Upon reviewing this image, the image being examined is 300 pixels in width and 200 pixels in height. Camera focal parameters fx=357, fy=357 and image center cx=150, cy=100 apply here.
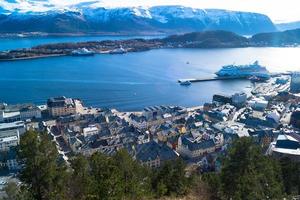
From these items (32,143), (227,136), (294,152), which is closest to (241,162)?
(32,143)

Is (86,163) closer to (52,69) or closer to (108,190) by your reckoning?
(108,190)

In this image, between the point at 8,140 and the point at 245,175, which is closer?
the point at 245,175

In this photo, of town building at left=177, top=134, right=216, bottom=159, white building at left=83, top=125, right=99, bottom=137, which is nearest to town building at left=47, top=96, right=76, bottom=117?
white building at left=83, top=125, right=99, bottom=137

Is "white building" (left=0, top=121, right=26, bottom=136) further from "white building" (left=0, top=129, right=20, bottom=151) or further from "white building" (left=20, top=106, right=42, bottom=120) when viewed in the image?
"white building" (left=20, top=106, right=42, bottom=120)

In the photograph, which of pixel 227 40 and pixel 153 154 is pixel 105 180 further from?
pixel 227 40

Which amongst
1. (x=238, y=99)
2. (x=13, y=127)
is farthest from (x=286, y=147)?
(x=13, y=127)

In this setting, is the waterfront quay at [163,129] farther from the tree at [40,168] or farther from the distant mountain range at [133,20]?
the distant mountain range at [133,20]

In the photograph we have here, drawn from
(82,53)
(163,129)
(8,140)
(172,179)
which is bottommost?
(163,129)
